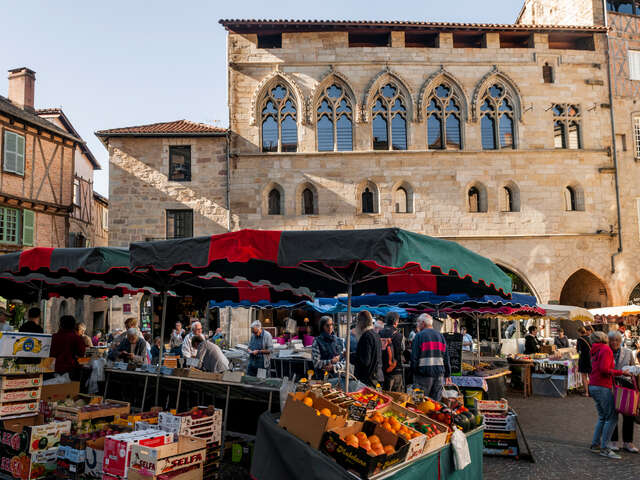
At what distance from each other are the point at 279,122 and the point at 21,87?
43.0 ft

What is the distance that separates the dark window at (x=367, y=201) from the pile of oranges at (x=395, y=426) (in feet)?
54.7

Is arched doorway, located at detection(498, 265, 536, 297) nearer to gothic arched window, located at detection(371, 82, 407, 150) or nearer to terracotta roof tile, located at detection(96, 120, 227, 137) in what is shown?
gothic arched window, located at detection(371, 82, 407, 150)

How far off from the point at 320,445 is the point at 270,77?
1880 cm

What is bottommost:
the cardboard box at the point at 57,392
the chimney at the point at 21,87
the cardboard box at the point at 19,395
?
the cardboard box at the point at 57,392

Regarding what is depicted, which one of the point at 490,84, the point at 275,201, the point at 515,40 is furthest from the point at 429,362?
the point at 515,40

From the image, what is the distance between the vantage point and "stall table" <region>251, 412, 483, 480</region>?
3.80m

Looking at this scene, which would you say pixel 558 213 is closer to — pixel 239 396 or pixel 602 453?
pixel 602 453

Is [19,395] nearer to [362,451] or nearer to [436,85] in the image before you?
[362,451]

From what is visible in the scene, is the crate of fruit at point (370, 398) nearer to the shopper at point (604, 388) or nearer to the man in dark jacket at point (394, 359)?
the man in dark jacket at point (394, 359)

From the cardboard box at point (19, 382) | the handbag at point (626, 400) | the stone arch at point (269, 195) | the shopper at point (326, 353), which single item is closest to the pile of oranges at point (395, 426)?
the shopper at point (326, 353)

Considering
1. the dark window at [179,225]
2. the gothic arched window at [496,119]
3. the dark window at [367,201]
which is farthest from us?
the gothic arched window at [496,119]

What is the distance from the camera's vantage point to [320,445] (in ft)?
12.9

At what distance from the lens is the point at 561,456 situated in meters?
6.73

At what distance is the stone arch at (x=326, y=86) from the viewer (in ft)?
67.9
